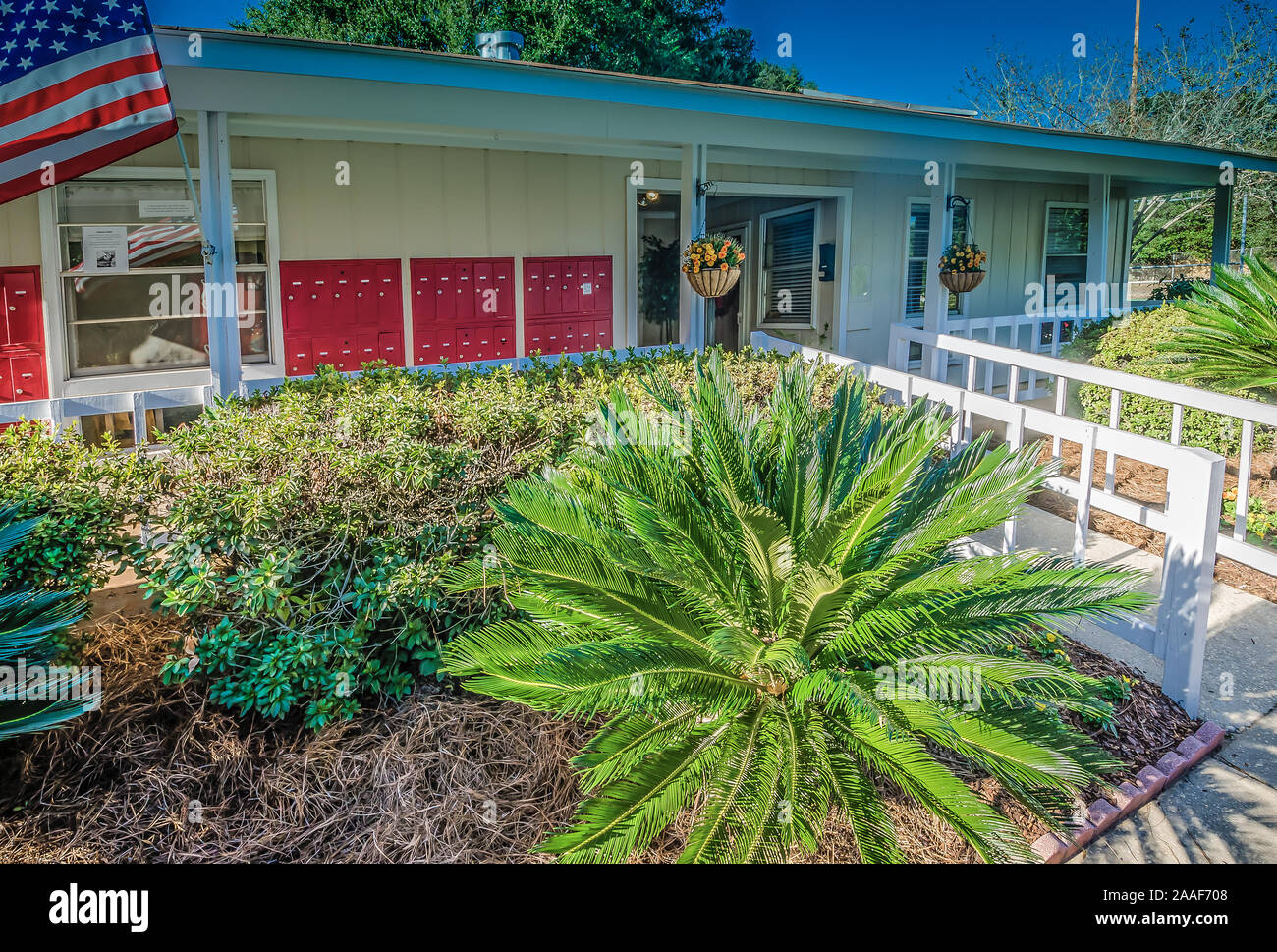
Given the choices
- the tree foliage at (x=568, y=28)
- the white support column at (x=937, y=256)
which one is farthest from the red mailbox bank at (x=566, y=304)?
the tree foliage at (x=568, y=28)

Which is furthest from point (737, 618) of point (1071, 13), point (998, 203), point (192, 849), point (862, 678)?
point (1071, 13)

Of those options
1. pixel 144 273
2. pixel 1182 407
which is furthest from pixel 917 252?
pixel 144 273

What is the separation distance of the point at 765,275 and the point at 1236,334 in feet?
19.6

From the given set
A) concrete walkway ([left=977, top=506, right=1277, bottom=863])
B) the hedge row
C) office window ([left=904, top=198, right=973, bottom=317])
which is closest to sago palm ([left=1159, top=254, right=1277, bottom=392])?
concrete walkway ([left=977, top=506, right=1277, bottom=863])

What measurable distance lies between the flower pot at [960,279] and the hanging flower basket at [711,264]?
3.05 meters

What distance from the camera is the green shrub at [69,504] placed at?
311cm

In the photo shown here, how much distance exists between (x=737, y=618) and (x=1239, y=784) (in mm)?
2220

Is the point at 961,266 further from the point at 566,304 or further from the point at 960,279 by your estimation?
the point at 566,304

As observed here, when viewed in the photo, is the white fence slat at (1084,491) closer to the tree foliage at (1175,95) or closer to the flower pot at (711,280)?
the flower pot at (711,280)

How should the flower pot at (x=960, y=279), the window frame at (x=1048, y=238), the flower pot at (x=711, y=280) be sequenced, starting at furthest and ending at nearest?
1. the window frame at (x=1048, y=238)
2. the flower pot at (x=960, y=279)
3. the flower pot at (x=711, y=280)

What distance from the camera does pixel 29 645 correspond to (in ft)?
8.64

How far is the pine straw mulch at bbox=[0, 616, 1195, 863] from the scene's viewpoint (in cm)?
280

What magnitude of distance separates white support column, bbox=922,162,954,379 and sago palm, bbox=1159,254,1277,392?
8.98 ft

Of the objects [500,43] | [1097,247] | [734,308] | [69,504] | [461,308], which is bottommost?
[69,504]
